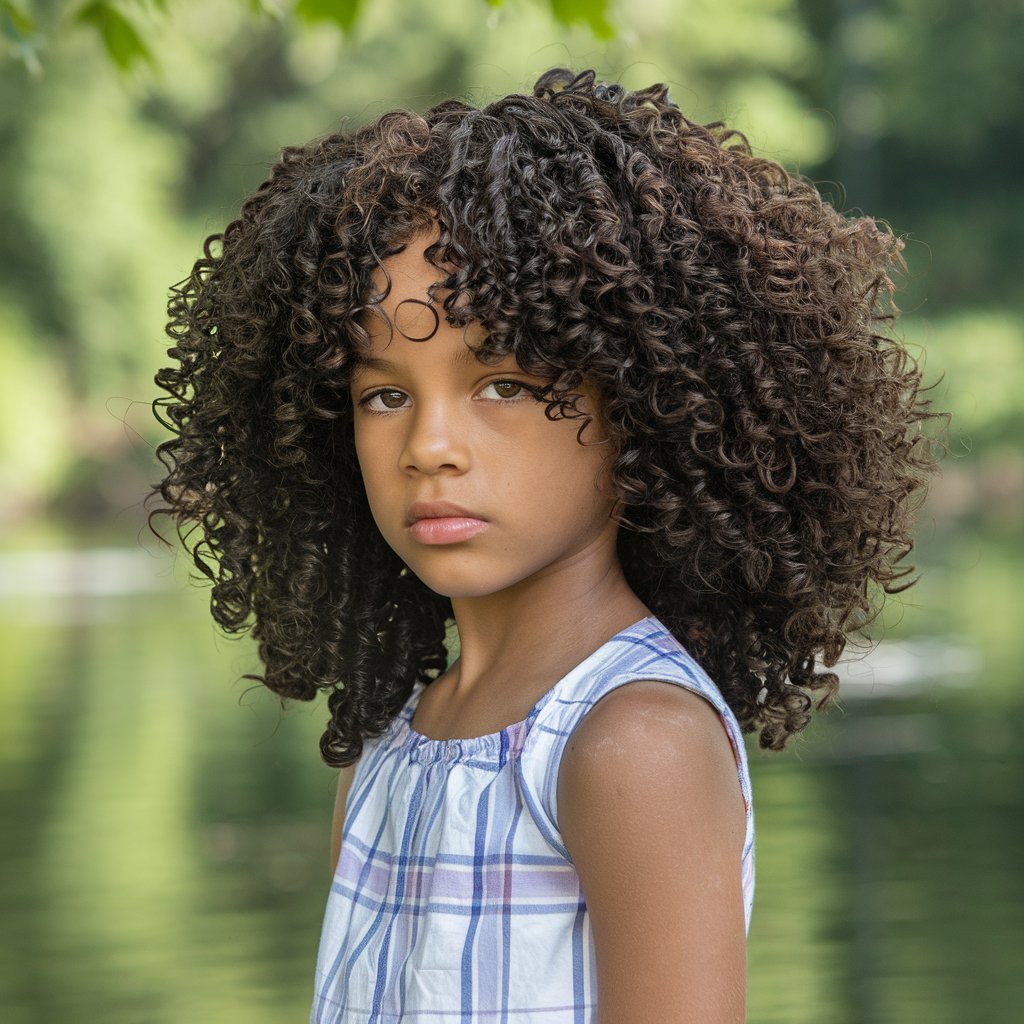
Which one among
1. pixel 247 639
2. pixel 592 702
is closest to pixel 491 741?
pixel 592 702

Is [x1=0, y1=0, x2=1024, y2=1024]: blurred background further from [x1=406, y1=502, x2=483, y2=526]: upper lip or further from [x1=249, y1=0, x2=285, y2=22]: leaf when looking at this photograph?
[x1=406, y1=502, x2=483, y2=526]: upper lip

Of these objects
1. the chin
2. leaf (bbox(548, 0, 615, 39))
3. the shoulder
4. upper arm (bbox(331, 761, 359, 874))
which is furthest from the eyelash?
leaf (bbox(548, 0, 615, 39))

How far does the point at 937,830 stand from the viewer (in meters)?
4.94

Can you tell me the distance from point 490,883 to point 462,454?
1.06ft

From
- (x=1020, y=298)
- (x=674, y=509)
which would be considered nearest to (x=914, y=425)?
(x=674, y=509)

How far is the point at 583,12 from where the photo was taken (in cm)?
265

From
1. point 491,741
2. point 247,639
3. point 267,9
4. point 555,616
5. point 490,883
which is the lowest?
point 490,883

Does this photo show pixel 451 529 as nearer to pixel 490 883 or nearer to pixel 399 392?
pixel 399 392

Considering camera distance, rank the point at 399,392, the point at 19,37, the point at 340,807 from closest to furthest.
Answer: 1. the point at 399,392
2. the point at 340,807
3. the point at 19,37

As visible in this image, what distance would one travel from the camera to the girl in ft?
4.13

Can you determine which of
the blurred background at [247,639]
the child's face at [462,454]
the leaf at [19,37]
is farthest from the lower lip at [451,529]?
the leaf at [19,37]

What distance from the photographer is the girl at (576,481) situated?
126 cm

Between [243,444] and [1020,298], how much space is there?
2232 centimetres

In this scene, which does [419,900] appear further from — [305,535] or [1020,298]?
[1020,298]
